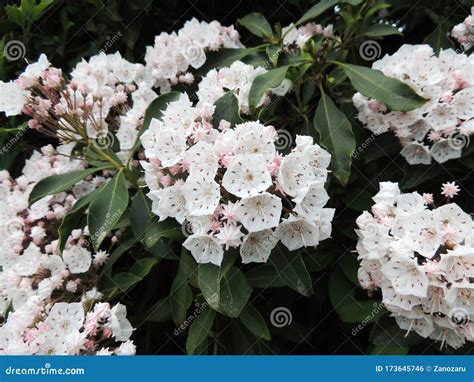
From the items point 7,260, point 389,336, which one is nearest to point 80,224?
point 7,260

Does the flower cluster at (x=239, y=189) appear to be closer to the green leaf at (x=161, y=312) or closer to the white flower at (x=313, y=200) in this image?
the white flower at (x=313, y=200)

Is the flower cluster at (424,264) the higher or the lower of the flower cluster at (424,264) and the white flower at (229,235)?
the lower

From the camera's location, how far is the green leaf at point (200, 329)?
6.80 ft

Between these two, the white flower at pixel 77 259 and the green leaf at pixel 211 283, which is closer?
the green leaf at pixel 211 283

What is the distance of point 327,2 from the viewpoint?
2.58 meters

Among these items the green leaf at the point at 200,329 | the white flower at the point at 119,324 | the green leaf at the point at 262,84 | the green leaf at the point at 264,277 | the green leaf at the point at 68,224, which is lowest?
the green leaf at the point at 200,329

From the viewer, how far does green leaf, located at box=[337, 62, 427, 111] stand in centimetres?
219

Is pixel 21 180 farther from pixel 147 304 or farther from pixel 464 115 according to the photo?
pixel 464 115

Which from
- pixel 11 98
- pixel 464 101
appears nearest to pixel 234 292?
pixel 464 101

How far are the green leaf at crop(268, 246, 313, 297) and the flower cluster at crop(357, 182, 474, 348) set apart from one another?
0.68 ft

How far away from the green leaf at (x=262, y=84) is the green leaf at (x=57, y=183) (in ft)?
2.19

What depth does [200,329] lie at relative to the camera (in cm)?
209

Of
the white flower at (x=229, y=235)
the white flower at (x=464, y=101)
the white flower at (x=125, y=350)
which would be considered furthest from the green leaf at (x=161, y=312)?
the white flower at (x=464, y=101)

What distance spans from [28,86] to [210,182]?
1.08 metres
